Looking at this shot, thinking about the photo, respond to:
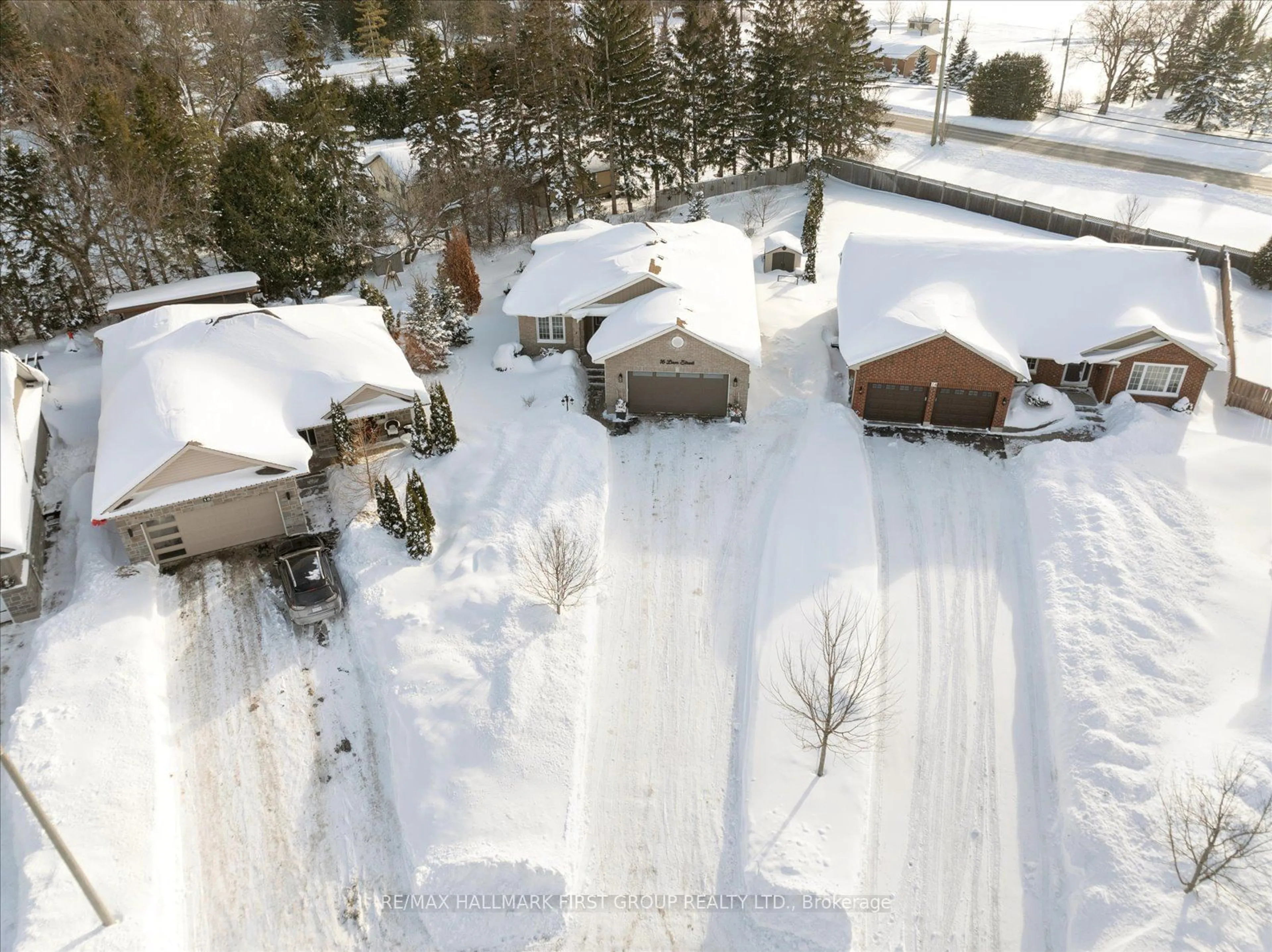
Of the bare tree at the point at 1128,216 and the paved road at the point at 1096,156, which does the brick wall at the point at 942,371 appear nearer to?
the bare tree at the point at 1128,216

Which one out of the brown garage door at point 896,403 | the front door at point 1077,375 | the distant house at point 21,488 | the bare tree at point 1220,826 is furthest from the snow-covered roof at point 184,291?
the bare tree at point 1220,826

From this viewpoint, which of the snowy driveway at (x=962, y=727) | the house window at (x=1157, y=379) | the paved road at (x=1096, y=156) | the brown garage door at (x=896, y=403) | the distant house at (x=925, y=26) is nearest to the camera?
the snowy driveway at (x=962, y=727)

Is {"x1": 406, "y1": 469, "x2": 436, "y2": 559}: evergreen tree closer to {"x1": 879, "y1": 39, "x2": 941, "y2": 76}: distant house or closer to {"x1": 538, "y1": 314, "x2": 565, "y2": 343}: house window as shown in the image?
{"x1": 538, "y1": 314, "x2": 565, "y2": 343}: house window

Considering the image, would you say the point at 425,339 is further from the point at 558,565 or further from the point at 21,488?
the point at 558,565

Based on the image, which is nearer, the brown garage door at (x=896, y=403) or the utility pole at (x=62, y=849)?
the utility pole at (x=62, y=849)

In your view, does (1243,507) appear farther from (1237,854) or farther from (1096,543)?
(1237,854)

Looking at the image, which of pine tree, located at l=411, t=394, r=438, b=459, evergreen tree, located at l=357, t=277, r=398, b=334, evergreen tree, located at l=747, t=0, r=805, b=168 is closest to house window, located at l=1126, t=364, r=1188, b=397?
pine tree, located at l=411, t=394, r=438, b=459

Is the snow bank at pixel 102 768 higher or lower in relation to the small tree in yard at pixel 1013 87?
lower
